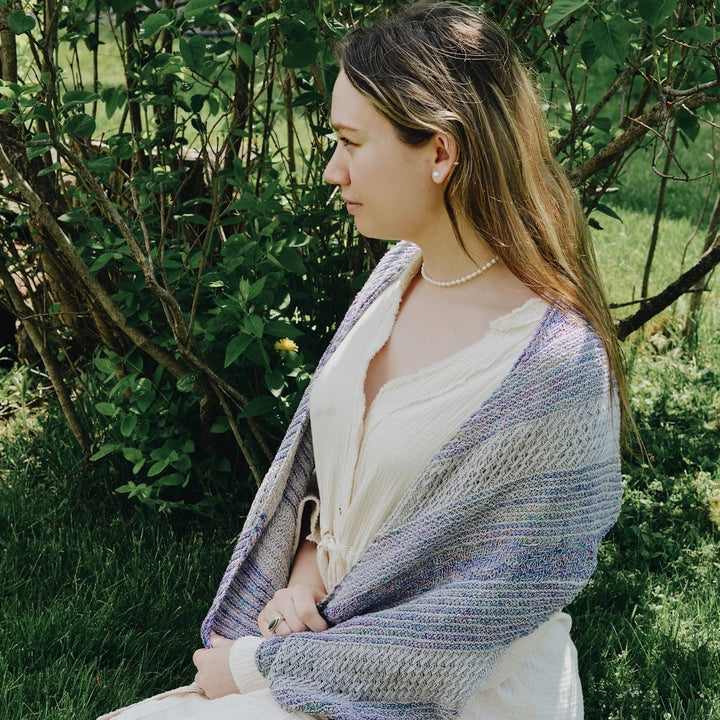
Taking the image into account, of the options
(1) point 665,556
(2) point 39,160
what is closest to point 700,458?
(1) point 665,556

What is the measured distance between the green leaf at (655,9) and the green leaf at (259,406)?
131cm

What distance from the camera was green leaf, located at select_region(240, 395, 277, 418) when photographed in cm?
268

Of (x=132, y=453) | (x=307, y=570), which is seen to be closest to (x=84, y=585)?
(x=132, y=453)

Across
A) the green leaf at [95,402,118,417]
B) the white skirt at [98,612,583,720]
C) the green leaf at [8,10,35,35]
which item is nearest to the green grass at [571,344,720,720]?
the white skirt at [98,612,583,720]

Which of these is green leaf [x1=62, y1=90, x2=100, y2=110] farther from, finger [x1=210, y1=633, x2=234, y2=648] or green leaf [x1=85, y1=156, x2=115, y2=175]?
finger [x1=210, y1=633, x2=234, y2=648]

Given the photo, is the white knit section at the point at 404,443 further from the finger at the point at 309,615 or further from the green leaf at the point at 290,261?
the green leaf at the point at 290,261

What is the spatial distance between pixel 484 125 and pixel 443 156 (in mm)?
85

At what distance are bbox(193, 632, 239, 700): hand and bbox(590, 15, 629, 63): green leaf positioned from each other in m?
1.37

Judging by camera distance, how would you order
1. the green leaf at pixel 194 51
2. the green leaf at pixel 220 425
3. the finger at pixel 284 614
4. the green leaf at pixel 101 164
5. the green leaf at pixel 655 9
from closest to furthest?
the finger at pixel 284 614 < the green leaf at pixel 655 9 < the green leaf at pixel 194 51 < the green leaf at pixel 101 164 < the green leaf at pixel 220 425

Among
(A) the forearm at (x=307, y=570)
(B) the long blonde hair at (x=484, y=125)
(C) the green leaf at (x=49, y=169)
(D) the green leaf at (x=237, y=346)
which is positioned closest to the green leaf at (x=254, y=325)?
(D) the green leaf at (x=237, y=346)

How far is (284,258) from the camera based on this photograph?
2633mm

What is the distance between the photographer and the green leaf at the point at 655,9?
1.98m

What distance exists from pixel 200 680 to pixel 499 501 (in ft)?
2.20

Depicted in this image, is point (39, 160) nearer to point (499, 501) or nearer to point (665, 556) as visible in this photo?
point (499, 501)
